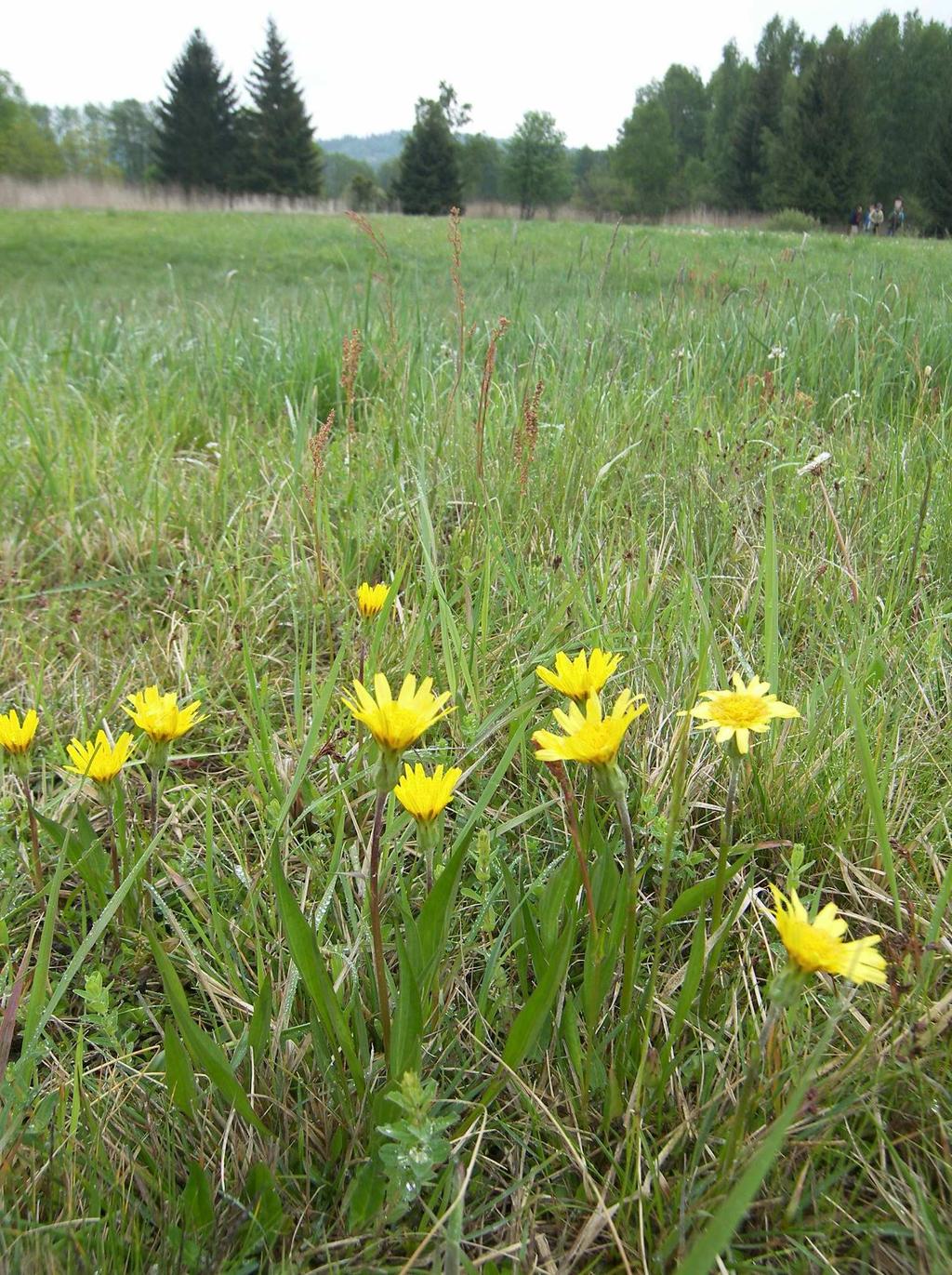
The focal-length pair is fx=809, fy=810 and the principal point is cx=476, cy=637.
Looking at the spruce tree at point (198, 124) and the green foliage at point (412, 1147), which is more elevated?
the spruce tree at point (198, 124)

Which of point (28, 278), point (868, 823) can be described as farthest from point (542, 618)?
point (28, 278)

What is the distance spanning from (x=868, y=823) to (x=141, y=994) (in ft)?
3.22

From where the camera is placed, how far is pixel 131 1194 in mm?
736

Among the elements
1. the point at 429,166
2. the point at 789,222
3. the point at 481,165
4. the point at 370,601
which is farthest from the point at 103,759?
the point at 481,165

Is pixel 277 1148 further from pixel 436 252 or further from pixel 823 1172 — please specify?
pixel 436 252

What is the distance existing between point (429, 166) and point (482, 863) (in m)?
48.4

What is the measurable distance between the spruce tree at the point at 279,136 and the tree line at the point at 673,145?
0.08 metres

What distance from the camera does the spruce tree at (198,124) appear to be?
44.3 metres

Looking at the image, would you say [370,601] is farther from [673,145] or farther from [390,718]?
[673,145]

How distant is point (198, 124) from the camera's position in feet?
145

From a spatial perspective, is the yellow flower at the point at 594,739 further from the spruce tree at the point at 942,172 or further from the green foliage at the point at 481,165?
the green foliage at the point at 481,165

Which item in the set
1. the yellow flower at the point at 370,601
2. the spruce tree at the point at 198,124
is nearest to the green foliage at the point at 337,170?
the spruce tree at the point at 198,124

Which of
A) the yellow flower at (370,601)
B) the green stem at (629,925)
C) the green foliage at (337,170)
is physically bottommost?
the green stem at (629,925)

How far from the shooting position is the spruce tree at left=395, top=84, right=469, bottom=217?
4144 centimetres
